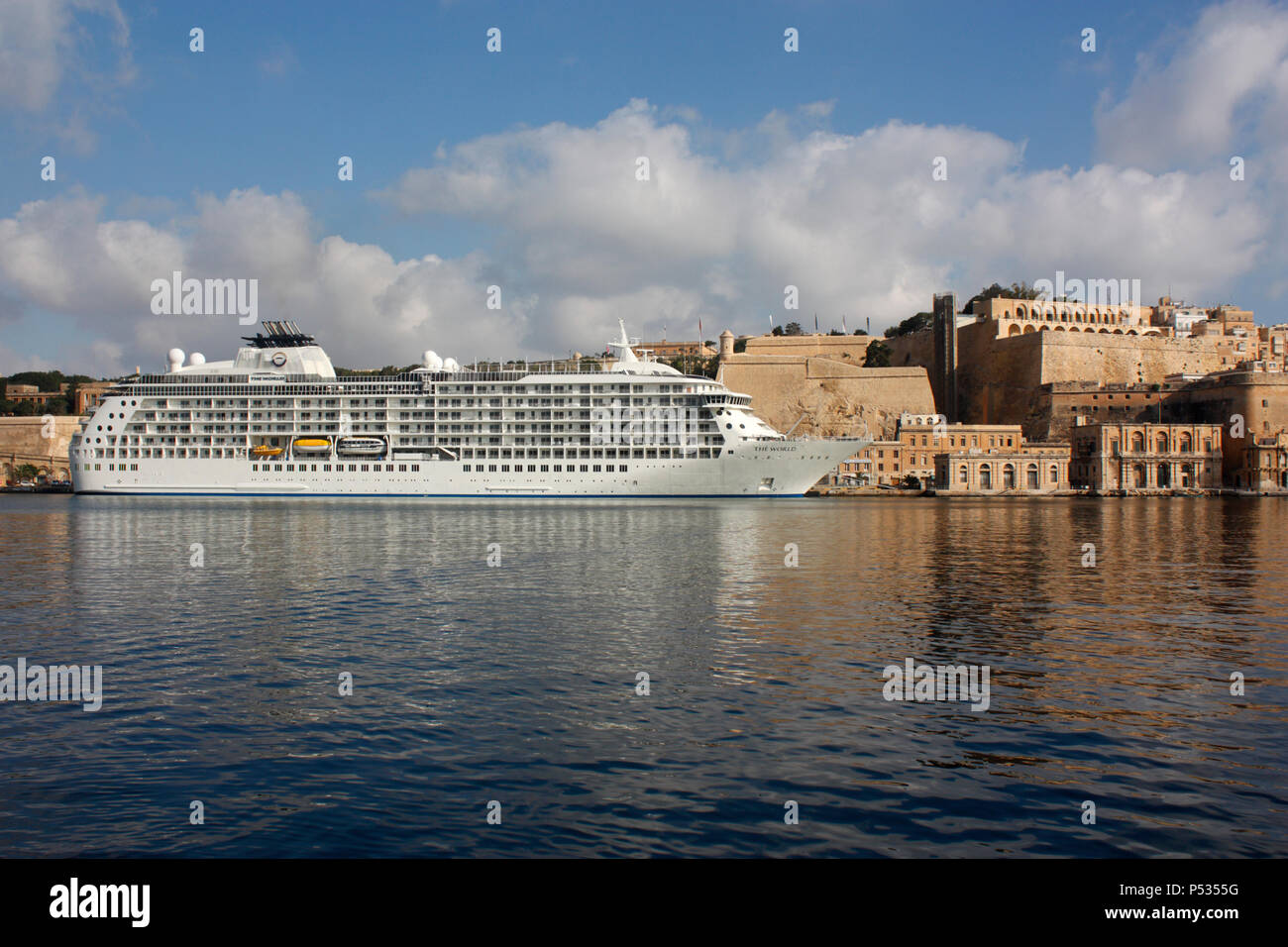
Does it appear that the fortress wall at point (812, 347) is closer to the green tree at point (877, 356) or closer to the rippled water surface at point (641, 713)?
the green tree at point (877, 356)

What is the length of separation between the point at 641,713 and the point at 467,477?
58.2m

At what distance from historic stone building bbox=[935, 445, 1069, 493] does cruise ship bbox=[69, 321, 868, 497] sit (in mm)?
18765

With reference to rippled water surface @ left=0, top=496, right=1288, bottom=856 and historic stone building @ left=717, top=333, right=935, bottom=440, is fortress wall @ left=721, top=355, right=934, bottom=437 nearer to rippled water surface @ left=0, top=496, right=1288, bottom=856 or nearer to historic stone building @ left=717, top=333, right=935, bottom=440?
historic stone building @ left=717, top=333, right=935, bottom=440

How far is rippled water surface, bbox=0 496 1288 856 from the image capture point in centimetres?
766

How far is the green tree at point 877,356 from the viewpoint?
108m

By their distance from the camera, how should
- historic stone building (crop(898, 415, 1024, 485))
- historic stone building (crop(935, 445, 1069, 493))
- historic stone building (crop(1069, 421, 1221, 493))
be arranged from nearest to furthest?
historic stone building (crop(935, 445, 1069, 493)), historic stone building (crop(1069, 421, 1221, 493)), historic stone building (crop(898, 415, 1024, 485))

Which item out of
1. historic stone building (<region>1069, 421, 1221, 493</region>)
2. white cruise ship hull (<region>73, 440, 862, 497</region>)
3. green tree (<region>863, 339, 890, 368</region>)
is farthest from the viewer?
green tree (<region>863, 339, 890, 368</region>)

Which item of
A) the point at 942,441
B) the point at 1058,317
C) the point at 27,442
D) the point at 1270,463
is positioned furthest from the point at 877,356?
the point at 27,442

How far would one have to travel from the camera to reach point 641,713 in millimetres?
10891

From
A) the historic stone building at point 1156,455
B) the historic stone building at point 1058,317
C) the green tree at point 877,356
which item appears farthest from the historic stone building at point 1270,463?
the green tree at point 877,356

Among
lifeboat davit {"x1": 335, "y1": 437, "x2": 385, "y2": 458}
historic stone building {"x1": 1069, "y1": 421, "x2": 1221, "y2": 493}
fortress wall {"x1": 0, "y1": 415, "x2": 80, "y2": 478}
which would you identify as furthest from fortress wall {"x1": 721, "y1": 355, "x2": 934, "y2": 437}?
fortress wall {"x1": 0, "y1": 415, "x2": 80, "y2": 478}

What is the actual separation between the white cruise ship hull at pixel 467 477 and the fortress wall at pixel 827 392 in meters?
26.4
